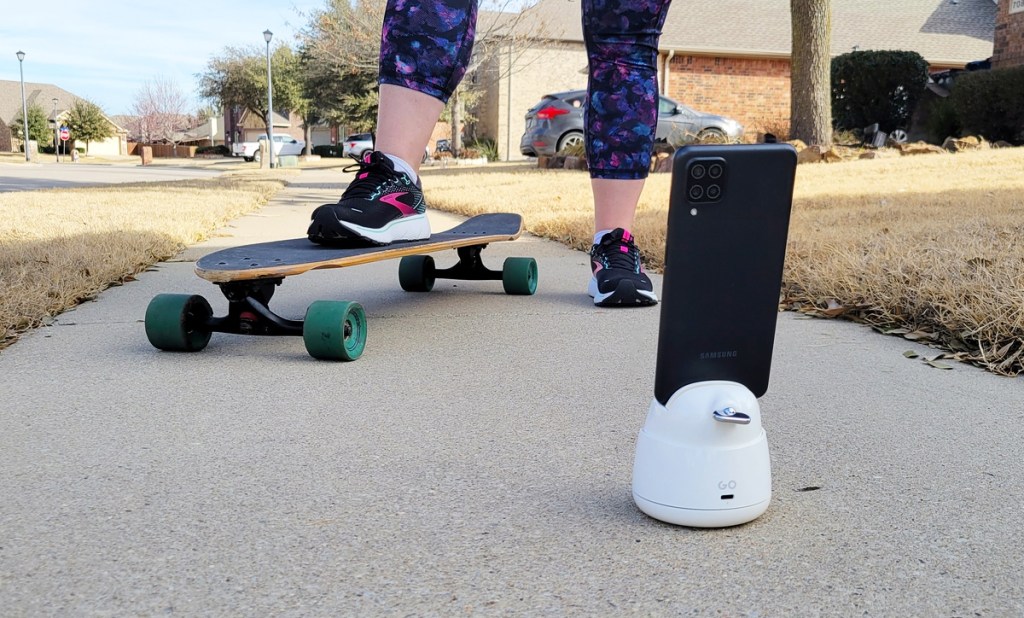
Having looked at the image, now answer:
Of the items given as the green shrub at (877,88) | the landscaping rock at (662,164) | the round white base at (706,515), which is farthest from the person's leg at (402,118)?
the green shrub at (877,88)

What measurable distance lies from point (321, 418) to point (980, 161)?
8795 mm

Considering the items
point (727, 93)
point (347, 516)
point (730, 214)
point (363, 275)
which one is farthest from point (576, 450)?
point (727, 93)

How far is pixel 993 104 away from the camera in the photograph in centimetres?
1267

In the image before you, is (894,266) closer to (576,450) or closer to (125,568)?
(576,450)

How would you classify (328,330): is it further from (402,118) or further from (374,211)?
(402,118)

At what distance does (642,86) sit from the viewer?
2.96m

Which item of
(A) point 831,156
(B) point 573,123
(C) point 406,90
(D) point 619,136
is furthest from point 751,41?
(C) point 406,90

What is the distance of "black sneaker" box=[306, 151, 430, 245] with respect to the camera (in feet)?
7.54

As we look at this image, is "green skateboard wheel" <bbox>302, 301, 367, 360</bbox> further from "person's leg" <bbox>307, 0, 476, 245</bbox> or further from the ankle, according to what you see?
the ankle

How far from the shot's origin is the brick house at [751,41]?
72.9 ft

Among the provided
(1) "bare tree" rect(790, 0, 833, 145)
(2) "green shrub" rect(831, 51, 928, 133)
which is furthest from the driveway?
(2) "green shrub" rect(831, 51, 928, 133)

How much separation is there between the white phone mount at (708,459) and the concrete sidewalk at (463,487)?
0.04 m

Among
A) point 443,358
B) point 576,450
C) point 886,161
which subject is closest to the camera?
point 576,450

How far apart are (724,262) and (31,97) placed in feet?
274
